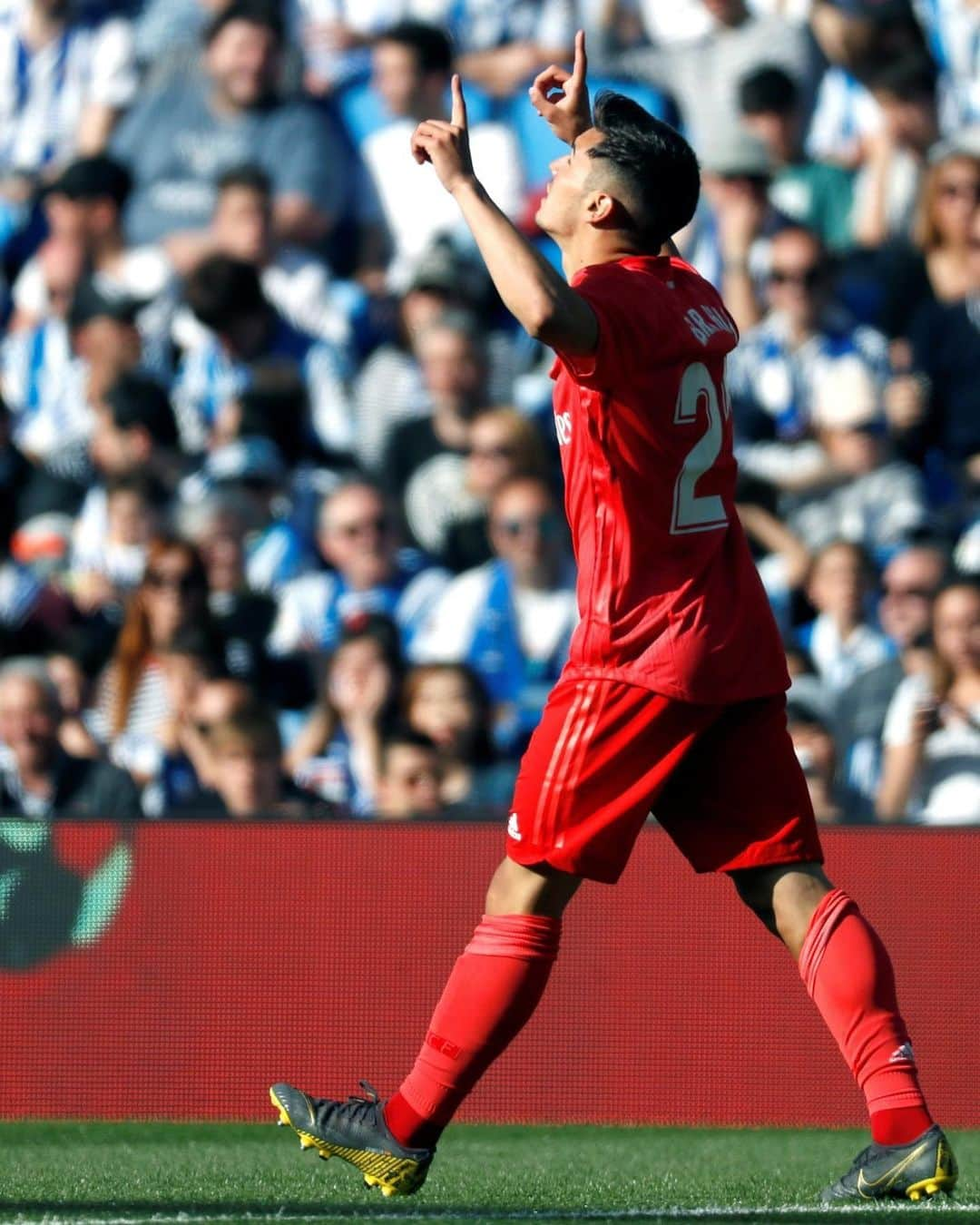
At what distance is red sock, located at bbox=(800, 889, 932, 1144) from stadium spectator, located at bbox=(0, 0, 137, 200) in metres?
8.35

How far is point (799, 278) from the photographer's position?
9031 millimetres

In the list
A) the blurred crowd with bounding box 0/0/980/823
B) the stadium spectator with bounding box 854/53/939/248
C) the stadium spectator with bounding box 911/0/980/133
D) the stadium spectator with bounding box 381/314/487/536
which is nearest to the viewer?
the blurred crowd with bounding box 0/0/980/823

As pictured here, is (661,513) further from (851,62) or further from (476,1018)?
(851,62)

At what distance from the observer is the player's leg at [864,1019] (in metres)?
3.51

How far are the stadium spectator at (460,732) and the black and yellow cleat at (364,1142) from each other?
12.5 feet

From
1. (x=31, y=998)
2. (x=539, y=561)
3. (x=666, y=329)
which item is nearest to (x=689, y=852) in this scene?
(x=666, y=329)

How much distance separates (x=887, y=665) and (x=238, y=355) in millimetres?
3514

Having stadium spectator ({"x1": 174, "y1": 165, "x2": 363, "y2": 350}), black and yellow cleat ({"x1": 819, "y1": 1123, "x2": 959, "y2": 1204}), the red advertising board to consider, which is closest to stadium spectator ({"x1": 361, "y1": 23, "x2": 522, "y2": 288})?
stadium spectator ({"x1": 174, "y1": 165, "x2": 363, "y2": 350})

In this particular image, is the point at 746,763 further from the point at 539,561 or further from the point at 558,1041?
the point at 539,561

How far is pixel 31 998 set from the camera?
6.39 m

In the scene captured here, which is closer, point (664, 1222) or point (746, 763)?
point (664, 1222)

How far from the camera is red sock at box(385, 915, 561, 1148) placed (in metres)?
3.53

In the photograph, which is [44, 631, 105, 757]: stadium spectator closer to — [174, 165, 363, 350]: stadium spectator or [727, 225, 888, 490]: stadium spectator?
[174, 165, 363, 350]: stadium spectator

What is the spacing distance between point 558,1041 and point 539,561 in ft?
7.87
